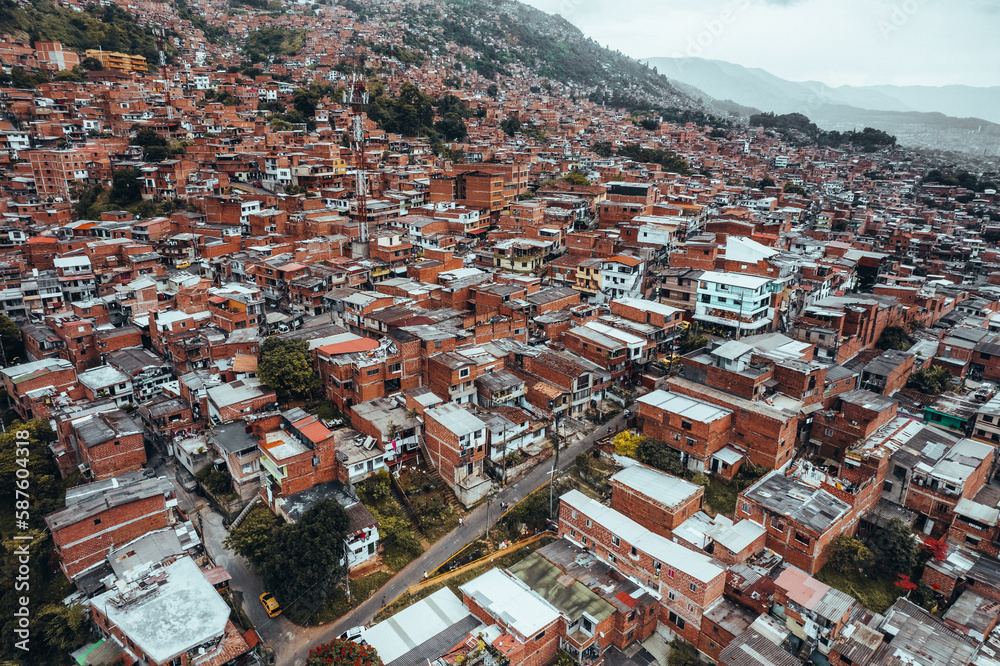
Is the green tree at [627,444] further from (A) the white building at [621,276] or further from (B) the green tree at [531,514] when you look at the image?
(A) the white building at [621,276]

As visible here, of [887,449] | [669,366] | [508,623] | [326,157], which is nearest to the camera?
[508,623]

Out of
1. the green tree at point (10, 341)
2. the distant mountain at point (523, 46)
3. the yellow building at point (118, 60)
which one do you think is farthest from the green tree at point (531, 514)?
the distant mountain at point (523, 46)

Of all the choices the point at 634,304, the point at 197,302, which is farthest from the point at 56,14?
the point at 634,304

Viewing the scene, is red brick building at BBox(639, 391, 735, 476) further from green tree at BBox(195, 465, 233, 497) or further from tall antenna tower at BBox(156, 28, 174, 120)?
tall antenna tower at BBox(156, 28, 174, 120)

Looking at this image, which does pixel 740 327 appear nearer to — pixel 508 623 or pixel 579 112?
pixel 508 623

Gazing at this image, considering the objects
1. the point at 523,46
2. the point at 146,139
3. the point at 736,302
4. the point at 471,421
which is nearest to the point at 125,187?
the point at 146,139

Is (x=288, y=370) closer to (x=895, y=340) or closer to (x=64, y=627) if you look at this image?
(x=64, y=627)

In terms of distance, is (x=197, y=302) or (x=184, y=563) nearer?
(x=184, y=563)
